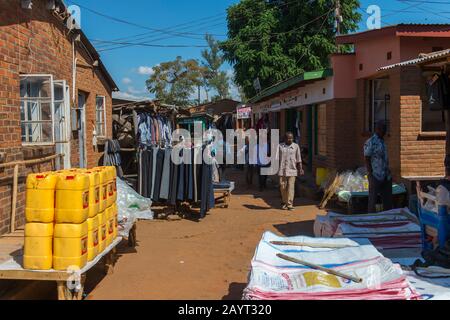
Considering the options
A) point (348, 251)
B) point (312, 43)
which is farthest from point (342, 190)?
point (312, 43)

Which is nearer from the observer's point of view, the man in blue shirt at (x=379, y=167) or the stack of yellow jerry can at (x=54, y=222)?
the stack of yellow jerry can at (x=54, y=222)

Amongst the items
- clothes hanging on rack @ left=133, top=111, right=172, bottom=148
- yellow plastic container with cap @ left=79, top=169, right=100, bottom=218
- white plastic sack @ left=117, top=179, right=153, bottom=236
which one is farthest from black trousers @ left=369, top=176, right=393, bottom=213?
clothes hanging on rack @ left=133, top=111, right=172, bottom=148

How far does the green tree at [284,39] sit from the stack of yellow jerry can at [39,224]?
19995mm

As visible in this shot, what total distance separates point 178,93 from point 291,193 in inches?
1503

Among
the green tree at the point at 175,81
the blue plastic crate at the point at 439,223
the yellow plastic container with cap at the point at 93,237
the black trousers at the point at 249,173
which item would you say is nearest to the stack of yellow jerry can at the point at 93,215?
the yellow plastic container with cap at the point at 93,237

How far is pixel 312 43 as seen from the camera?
23453 millimetres

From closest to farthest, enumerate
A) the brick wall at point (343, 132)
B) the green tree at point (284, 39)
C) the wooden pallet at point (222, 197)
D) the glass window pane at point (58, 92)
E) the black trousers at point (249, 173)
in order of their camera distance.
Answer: the glass window pane at point (58, 92)
the wooden pallet at point (222, 197)
the brick wall at point (343, 132)
the black trousers at point (249, 173)
the green tree at point (284, 39)

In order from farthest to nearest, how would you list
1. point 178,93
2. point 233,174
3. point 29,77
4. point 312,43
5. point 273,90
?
point 178,93
point 312,43
point 233,174
point 273,90
point 29,77

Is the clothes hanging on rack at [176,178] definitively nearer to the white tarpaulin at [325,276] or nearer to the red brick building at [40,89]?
the red brick building at [40,89]

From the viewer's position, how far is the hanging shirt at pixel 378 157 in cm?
775

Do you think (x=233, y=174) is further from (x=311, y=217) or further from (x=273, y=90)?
(x=311, y=217)

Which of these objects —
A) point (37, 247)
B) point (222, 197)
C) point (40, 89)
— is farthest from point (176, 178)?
point (37, 247)

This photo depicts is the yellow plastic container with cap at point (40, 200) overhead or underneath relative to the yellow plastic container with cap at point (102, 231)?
overhead

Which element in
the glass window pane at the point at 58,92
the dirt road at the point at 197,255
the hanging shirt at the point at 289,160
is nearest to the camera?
the dirt road at the point at 197,255
